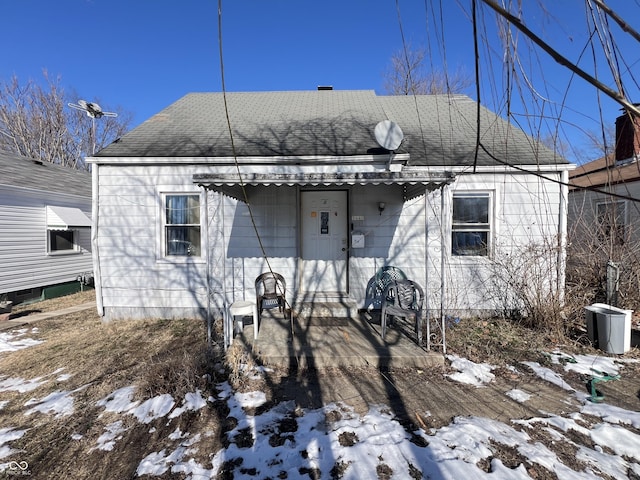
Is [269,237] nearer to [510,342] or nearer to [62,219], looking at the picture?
[510,342]

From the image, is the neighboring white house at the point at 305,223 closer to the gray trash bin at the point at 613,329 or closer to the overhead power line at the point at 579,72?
the gray trash bin at the point at 613,329

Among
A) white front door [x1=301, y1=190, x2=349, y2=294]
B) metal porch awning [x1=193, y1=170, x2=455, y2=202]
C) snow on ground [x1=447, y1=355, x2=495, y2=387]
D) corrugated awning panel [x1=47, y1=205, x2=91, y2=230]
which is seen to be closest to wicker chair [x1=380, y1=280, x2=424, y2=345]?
snow on ground [x1=447, y1=355, x2=495, y2=387]

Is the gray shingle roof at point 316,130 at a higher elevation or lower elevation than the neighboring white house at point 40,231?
higher

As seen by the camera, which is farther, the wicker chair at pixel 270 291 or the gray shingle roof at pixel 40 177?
the gray shingle roof at pixel 40 177

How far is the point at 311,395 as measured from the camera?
3.56m

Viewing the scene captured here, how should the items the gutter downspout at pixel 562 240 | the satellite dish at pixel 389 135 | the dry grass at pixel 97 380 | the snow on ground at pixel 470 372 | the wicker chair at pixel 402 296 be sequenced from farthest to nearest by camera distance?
the gutter downspout at pixel 562 240 → the satellite dish at pixel 389 135 → the wicker chair at pixel 402 296 → the snow on ground at pixel 470 372 → the dry grass at pixel 97 380

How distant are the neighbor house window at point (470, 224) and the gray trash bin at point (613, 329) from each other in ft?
6.58

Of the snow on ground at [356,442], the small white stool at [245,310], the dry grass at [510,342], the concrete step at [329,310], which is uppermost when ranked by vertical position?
the small white stool at [245,310]

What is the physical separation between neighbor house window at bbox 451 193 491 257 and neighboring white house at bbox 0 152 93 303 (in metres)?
10.8

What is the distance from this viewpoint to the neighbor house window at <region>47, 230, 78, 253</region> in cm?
936

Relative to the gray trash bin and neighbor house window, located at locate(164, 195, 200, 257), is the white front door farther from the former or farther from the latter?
the gray trash bin

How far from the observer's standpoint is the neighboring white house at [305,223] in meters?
6.08

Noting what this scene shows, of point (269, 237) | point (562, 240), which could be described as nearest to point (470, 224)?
point (562, 240)

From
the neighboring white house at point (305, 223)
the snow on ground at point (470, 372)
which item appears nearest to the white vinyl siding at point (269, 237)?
the neighboring white house at point (305, 223)
